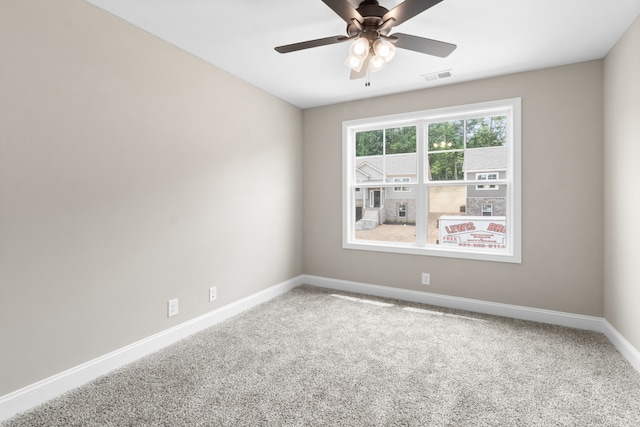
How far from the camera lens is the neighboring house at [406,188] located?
3490 mm

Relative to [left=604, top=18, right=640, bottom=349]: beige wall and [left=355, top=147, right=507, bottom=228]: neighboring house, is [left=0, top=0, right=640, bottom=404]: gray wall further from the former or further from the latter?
[left=355, top=147, right=507, bottom=228]: neighboring house

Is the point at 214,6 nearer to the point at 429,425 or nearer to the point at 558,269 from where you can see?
the point at 429,425

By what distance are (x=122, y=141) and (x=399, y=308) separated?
3091 mm

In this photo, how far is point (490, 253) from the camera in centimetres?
345

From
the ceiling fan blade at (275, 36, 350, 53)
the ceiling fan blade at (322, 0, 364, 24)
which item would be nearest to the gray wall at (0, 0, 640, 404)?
the ceiling fan blade at (275, 36, 350, 53)

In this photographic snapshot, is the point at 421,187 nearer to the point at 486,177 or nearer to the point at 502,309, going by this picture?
the point at 486,177

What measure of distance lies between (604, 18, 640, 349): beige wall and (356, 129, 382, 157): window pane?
2228 millimetres

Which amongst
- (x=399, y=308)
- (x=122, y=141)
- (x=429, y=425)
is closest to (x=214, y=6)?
(x=122, y=141)

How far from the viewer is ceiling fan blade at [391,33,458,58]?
79.5 inches

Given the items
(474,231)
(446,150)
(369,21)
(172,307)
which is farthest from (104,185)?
(474,231)

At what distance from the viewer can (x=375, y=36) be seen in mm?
2027

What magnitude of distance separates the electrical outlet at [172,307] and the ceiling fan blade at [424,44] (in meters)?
2.67

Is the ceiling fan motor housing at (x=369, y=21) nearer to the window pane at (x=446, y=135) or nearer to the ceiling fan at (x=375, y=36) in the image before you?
the ceiling fan at (x=375, y=36)

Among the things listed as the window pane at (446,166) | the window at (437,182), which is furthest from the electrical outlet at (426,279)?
the window pane at (446,166)
